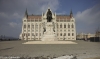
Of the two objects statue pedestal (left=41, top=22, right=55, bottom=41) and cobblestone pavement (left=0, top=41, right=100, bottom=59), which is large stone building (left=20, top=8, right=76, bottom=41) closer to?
statue pedestal (left=41, top=22, right=55, bottom=41)

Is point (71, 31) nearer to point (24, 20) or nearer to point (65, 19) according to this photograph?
point (65, 19)

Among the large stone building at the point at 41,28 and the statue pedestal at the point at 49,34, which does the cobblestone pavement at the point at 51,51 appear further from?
the large stone building at the point at 41,28

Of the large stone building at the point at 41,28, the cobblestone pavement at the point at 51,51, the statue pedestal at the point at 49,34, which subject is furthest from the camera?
the large stone building at the point at 41,28

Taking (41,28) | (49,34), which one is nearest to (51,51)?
(49,34)

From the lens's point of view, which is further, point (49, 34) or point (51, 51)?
point (49, 34)

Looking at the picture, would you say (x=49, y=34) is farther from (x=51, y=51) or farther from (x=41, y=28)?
(x=41, y=28)

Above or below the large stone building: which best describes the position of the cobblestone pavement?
below

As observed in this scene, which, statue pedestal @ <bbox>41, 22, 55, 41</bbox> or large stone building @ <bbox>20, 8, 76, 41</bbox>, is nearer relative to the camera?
statue pedestal @ <bbox>41, 22, 55, 41</bbox>

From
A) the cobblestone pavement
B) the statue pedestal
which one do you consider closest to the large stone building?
the statue pedestal

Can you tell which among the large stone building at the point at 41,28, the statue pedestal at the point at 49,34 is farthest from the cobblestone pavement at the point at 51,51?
the large stone building at the point at 41,28

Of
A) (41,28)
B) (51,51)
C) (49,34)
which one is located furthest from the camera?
(41,28)

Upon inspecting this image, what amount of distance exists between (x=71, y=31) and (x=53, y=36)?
5816cm

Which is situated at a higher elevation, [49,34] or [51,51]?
[49,34]

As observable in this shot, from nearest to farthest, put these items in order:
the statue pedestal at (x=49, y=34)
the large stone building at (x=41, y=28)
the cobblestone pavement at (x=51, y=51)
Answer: the cobblestone pavement at (x=51, y=51) < the statue pedestal at (x=49, y=34) < the large stone building at (x=41, y=28)
